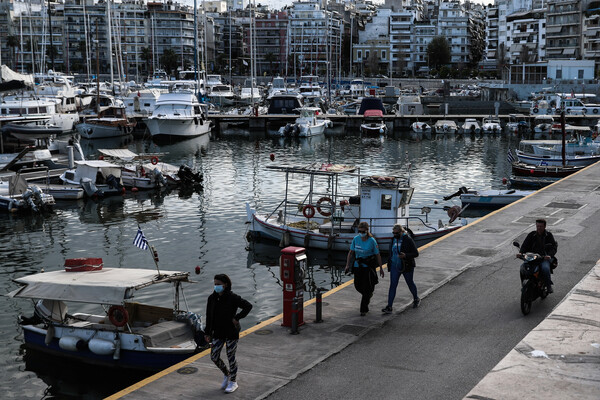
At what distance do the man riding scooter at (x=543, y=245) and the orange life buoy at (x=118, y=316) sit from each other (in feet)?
27.6

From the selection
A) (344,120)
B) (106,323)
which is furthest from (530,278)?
(344,120)

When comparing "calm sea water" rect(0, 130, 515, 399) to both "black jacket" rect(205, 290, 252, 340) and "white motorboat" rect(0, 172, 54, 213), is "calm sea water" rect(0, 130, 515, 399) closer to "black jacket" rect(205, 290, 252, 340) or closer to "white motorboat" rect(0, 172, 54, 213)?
"white motorboat" rect(0, 172, 54, 213)

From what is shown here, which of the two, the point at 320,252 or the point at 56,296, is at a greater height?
the point at 56,296

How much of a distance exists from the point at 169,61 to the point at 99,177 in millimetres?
137385

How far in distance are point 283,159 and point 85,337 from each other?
45721mm


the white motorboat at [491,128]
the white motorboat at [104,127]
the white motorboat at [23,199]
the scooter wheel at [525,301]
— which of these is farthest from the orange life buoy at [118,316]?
the white motorboat at [491,128]

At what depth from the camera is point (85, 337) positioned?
17.0 m

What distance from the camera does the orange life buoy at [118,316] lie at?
16578mm

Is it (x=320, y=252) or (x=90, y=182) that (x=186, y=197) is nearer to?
(x=90, y=182)

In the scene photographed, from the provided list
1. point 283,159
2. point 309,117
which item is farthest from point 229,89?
point 283,159

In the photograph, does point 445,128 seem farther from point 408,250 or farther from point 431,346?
point 431,346

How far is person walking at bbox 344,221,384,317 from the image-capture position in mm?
15648

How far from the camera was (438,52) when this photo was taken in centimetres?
17150

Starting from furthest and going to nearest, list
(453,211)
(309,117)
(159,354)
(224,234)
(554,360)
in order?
(309,117) → (224,234) → (453,211) → (159,354) → (554,360)
